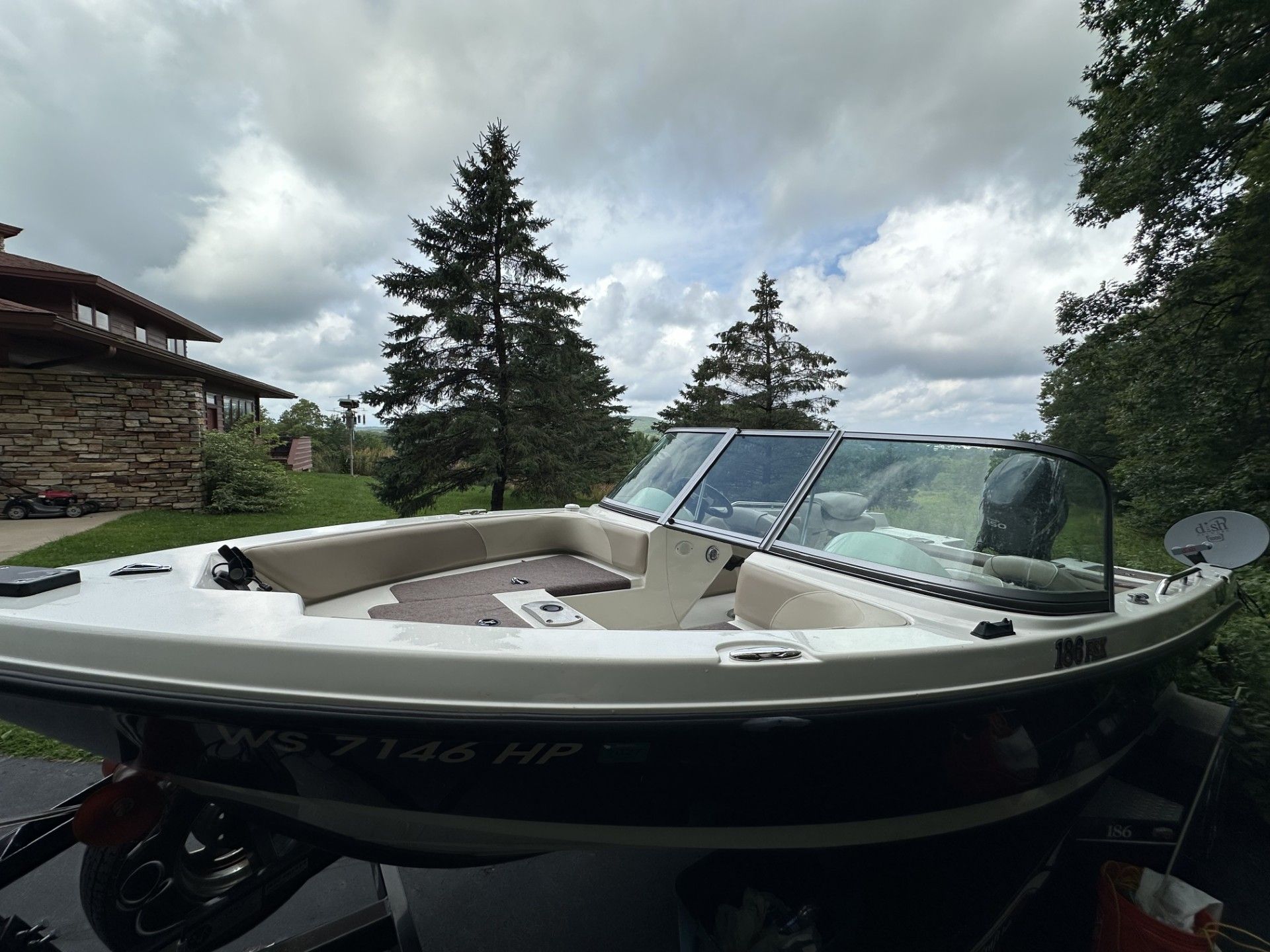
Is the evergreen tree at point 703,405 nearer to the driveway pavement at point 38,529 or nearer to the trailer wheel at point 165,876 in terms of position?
the driveway pavement at point 38,529

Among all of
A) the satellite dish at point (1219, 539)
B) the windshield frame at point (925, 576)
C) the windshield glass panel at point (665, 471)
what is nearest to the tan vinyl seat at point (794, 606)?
the windshield frame at point (925, 576)

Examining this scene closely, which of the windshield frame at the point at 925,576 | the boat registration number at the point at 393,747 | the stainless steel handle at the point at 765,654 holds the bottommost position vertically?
the boat registration number at the point at 393,747

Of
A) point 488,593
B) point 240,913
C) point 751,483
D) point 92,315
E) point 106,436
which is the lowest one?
point 240,913

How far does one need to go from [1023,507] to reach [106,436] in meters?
12.9

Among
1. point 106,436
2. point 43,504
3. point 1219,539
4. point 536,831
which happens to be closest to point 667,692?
point 536,831

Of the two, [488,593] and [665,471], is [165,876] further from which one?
[665,471]

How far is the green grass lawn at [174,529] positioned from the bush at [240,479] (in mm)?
294

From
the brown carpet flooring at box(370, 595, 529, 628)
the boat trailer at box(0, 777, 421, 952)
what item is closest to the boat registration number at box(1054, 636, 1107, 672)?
the brown carpet flooring at box(370, 595, 529, 628)

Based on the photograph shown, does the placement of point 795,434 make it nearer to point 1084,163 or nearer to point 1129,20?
point 1129,20

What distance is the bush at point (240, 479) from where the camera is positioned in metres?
10.6

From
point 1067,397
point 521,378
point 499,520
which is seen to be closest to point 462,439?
point 521,378

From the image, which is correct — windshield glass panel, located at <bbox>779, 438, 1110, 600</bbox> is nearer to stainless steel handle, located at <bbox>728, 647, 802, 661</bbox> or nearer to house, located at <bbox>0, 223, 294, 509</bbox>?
stainless steel handle, located at <bbox>728, 647, 802, 661</bbox>

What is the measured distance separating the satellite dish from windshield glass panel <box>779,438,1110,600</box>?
3.36 feet

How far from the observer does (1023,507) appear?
204 cm
